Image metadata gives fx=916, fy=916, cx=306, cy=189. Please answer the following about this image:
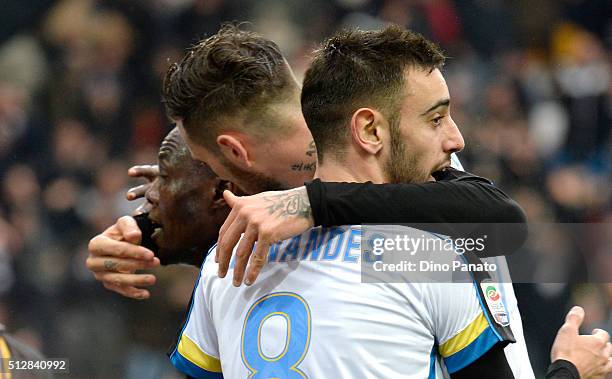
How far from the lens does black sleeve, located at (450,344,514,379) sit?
1.74m

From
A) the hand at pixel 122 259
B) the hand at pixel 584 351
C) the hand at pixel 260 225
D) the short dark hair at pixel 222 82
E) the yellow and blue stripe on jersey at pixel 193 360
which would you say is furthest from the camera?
the hand at pixel 122 259

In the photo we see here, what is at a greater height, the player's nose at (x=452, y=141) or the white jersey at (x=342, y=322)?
the player's nose at (x=452, y=141)

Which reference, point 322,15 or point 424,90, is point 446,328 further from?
point 322,15

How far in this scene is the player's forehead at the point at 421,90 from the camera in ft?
6.31

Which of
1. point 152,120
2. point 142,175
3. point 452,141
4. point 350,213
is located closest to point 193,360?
point 350,213

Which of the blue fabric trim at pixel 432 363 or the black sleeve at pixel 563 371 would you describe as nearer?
the blue fabric trim at pixel 432 363

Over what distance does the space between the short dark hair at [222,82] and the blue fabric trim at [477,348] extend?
38.5 inches

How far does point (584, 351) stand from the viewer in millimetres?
1957

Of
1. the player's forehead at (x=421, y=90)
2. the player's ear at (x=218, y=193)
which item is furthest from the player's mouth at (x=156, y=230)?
the player's forehead at (x=421, y=90)

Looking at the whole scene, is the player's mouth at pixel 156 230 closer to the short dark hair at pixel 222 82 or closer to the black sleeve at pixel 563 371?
the short dark hair at pixel 222 82

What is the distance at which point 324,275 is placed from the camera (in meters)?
1.85

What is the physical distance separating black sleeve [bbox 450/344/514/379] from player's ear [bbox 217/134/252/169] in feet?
3.15

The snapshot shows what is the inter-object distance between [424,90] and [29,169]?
4.84 meters

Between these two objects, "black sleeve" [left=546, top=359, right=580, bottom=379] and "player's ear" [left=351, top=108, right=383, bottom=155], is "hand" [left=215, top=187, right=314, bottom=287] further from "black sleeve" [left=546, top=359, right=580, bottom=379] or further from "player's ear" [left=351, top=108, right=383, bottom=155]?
"black sleeve" [left=546, top=359, right=580, bottom=379]
